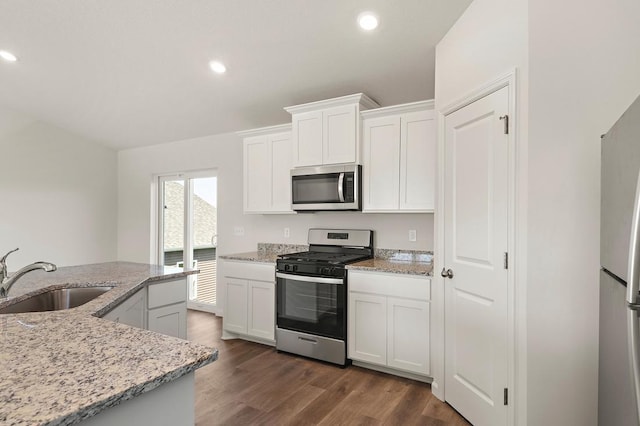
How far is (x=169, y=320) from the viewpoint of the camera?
2273 mm

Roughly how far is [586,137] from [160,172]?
520cm

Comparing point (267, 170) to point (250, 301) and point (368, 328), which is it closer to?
point (250, 301)

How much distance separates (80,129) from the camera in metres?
5.02

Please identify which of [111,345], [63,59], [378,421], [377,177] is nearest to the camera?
[111,345]

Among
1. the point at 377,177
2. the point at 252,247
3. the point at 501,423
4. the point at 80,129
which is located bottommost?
the point at 501,423

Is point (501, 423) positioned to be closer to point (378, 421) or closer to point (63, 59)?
point (378, 421)

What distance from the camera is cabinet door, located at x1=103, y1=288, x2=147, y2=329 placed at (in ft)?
5.50

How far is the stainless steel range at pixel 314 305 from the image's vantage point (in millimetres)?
2908

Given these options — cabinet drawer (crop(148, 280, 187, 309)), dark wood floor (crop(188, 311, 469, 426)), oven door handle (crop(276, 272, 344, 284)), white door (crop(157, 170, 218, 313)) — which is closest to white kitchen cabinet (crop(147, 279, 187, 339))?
cabinet drawer (crop(148, 280, 187, 309))

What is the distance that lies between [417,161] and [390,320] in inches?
53.1

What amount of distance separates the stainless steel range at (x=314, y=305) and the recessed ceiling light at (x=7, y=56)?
3322 millimetres

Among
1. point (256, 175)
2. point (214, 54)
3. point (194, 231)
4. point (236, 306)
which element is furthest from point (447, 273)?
point (194, 231)

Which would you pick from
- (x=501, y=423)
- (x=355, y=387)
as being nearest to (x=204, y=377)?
(x=355, y=387)

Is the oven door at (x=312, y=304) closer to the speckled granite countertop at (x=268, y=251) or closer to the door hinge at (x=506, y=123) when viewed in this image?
the speckled granite countertop at (x=268, y=251)
